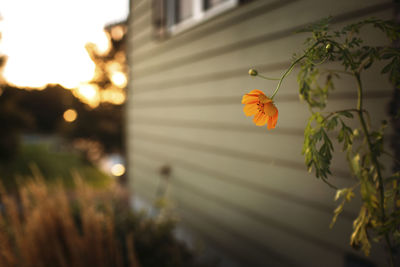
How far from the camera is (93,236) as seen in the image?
6.13ft

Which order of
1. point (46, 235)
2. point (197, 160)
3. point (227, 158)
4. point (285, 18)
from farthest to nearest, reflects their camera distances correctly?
point (197, 160) < point (227, 158) < point (46, 235) < point (285, 18)

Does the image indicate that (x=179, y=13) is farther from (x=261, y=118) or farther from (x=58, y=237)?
(x=261, y=118)

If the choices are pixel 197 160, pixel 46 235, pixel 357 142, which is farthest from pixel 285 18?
pixel 46 235

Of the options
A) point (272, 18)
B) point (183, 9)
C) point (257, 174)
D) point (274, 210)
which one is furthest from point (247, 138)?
point (183, 9)

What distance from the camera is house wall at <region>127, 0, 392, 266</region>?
5.17 ft

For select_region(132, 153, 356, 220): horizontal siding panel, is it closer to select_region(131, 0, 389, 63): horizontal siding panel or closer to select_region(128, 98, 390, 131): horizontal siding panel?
select_region(128, 98, 390, 131): horizontal siding panel

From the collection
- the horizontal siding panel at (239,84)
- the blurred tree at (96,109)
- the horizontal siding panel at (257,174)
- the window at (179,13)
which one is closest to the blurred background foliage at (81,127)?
the blurred tree at (96,109)

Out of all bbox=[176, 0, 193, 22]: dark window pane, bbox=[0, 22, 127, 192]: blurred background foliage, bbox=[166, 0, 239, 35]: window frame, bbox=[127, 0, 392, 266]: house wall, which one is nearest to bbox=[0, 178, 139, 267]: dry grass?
bbox=[127, 0, 392, 266]: house wall

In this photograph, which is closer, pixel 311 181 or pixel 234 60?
pixel 311 181

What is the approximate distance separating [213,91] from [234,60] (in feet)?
1.08

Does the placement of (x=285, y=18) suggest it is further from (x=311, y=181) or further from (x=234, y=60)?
(x=311, y=181)

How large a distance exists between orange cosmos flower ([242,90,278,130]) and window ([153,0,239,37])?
1673 mm

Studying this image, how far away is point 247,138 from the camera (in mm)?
2104

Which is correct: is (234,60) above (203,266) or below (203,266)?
above
